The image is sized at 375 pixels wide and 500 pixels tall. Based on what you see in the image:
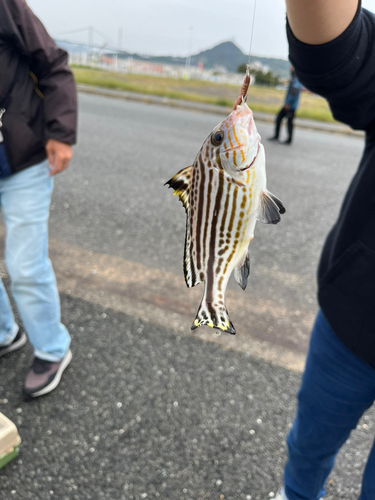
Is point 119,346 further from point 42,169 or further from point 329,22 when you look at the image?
point 329,22

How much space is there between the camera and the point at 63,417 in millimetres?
2115

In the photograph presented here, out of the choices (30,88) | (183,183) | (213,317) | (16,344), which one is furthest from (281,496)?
(30,88)

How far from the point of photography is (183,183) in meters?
0.63

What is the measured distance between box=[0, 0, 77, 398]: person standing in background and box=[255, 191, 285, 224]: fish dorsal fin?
136 cm

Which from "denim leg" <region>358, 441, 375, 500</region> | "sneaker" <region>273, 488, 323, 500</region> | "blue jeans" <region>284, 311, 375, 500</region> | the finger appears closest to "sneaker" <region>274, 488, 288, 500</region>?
"sneaker" <region>273, 488, 323, 500</region>

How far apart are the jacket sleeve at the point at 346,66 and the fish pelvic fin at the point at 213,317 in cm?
73

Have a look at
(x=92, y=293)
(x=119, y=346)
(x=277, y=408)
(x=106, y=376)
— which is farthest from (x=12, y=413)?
(x=277, y=408)

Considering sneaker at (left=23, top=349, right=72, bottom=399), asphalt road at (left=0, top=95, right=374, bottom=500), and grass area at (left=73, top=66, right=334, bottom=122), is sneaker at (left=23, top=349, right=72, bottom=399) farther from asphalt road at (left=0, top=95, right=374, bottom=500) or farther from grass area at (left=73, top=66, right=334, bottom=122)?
grass area at (left=73, top=66, right=334, bottom=122)

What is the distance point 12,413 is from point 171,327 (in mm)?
1072

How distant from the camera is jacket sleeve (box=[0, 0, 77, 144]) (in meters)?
1.60

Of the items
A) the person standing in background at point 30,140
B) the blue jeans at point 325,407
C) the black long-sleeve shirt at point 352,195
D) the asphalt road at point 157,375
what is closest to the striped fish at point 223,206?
the black long-sleeve shirt at point 352,195

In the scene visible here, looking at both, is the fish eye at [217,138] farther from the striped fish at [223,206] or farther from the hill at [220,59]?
the hill at [220,59]

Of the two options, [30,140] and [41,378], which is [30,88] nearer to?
[30,140]

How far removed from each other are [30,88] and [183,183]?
4.65 ft
